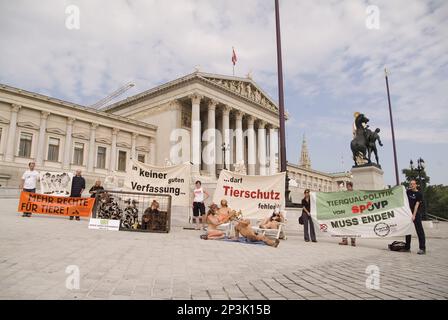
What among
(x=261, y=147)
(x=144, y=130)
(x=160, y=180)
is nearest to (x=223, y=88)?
(x=261, y=147)

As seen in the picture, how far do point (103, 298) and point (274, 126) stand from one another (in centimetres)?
5873

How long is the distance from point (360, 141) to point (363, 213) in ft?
29.3

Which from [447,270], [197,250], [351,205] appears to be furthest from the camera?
[351,205]

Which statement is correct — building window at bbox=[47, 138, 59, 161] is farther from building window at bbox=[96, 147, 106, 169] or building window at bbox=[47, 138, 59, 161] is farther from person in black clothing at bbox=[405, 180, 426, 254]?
person in black clothing at bbox=[405, 180, 426, 254]

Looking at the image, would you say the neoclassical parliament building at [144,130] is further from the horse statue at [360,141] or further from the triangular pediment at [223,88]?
the horse statue at [360,141]

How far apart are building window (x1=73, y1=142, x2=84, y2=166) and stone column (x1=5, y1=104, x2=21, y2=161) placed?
7312mm

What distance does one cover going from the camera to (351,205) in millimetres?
10602

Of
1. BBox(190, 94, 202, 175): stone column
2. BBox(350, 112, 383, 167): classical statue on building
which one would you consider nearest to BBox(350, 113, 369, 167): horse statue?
BBox(350, 112, 383, 167): classical statue on building

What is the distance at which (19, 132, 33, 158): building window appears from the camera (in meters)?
36.9

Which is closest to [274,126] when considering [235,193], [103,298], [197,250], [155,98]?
[155,98]

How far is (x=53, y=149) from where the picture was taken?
1575 inches

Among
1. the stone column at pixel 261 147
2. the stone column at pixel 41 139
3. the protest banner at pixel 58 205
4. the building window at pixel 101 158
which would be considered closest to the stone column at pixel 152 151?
the building window at pixel 101 158

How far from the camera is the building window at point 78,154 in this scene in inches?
1644
